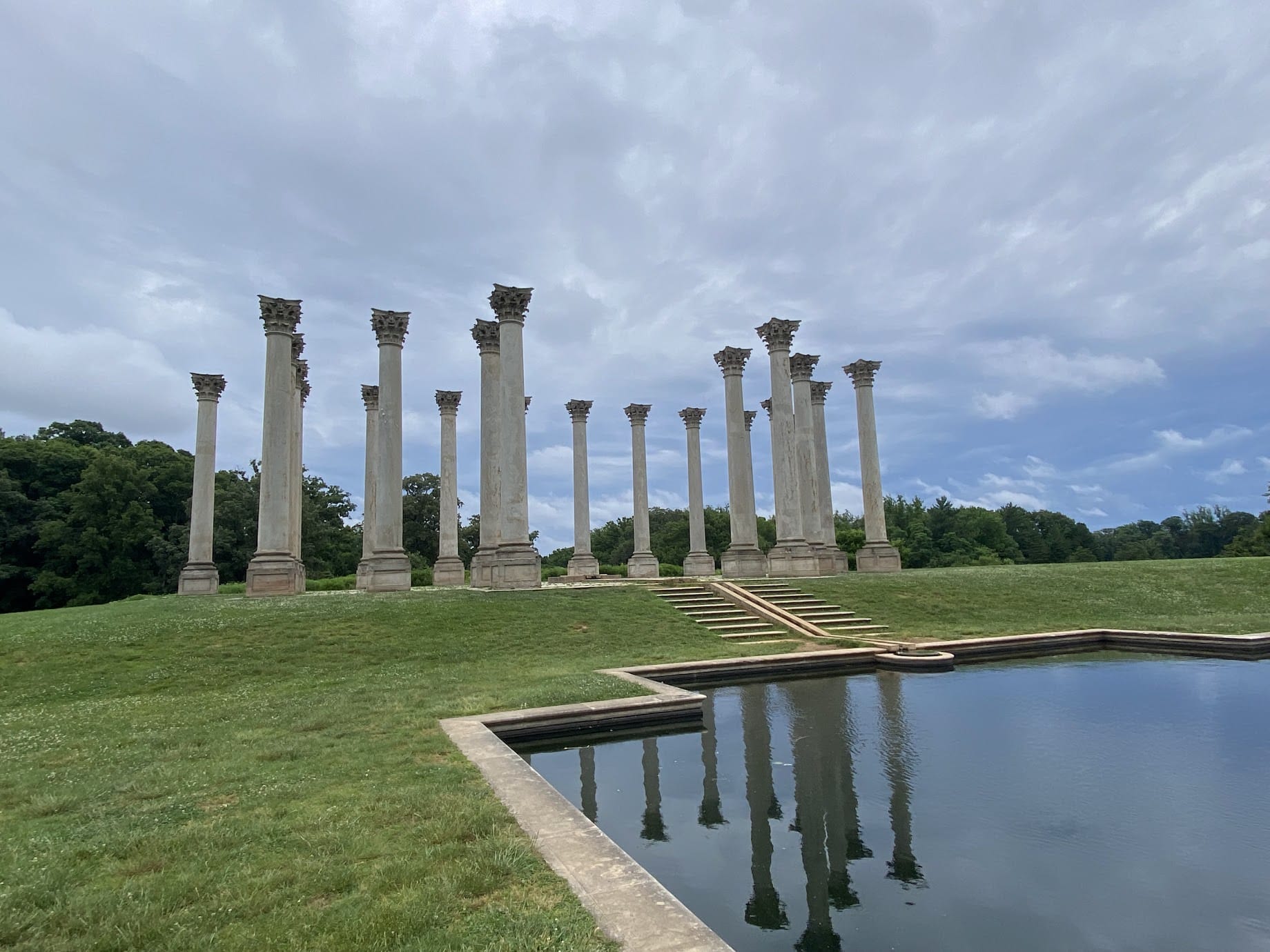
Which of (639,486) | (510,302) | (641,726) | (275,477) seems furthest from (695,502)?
(641,726)

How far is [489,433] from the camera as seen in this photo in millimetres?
37969

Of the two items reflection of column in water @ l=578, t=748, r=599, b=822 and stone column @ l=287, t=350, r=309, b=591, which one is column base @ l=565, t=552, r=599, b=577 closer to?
stone column @ l=287, t=350, r=309, b=591

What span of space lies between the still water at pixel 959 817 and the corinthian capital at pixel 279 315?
29.2 meters

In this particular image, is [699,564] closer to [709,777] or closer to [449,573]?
[449,573]

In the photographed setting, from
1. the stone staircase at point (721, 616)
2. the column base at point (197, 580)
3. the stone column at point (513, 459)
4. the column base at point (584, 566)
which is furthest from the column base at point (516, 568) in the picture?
the column base at point (197, 580)

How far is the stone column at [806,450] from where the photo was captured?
141 feet

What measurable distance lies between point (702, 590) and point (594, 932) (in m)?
28.1

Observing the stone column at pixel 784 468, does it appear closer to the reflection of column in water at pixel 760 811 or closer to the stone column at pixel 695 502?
the stone column at pixel 695 502

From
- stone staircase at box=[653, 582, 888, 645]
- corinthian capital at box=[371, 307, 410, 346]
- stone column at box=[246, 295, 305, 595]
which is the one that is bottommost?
stone staircase at box=[653, 582, 888, 645]

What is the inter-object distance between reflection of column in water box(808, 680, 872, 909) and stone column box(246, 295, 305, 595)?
26.1 m

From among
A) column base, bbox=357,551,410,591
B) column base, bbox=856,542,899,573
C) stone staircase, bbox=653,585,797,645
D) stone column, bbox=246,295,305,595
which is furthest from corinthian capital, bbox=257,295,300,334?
column base, bbox=856,542,899,573

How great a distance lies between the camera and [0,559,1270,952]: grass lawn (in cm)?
524

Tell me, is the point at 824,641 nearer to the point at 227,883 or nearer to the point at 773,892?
the point at 773,892

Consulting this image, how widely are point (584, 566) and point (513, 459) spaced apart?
59.9ft
